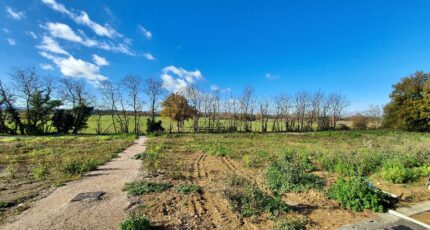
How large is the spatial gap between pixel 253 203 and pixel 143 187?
3.50 meters

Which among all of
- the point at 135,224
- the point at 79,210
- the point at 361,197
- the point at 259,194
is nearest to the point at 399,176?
the point at 361,197

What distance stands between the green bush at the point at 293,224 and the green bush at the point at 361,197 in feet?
4.62

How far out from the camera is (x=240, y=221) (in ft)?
16.5

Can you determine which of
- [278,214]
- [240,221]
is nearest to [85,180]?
[240,221]

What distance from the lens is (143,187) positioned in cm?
717

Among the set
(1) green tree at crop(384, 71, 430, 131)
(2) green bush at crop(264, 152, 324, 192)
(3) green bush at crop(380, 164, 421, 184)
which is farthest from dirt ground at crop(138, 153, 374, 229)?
(1) green tree at crop(384, 71, 430, 131)

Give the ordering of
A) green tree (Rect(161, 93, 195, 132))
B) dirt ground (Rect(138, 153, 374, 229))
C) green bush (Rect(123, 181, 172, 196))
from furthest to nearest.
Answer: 1. green tree (Rect(161, 93, 195, 132))
2. green bush (Rect(123, 181, 172, 196))
3. dirt ground (Rect(138, 153, 374, 229))

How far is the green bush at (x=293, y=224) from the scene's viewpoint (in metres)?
4.50

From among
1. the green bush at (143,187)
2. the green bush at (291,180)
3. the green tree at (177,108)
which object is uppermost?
→ the green tree at (177,108)

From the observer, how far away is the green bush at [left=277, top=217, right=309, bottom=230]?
450 centimetres

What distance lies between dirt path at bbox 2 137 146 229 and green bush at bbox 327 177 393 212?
512cm

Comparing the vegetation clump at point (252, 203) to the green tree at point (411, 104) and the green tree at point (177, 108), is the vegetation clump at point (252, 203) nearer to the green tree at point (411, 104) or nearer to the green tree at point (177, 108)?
the green tree at point (177, 108)

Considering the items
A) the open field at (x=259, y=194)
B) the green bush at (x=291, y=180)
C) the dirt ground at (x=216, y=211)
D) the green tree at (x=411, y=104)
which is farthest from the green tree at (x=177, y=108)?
the dirt ground at (x=216, y=211)

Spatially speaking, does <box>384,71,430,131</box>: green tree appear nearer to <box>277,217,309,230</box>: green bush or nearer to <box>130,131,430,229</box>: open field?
<box>130,131,430,229</box>: open field
